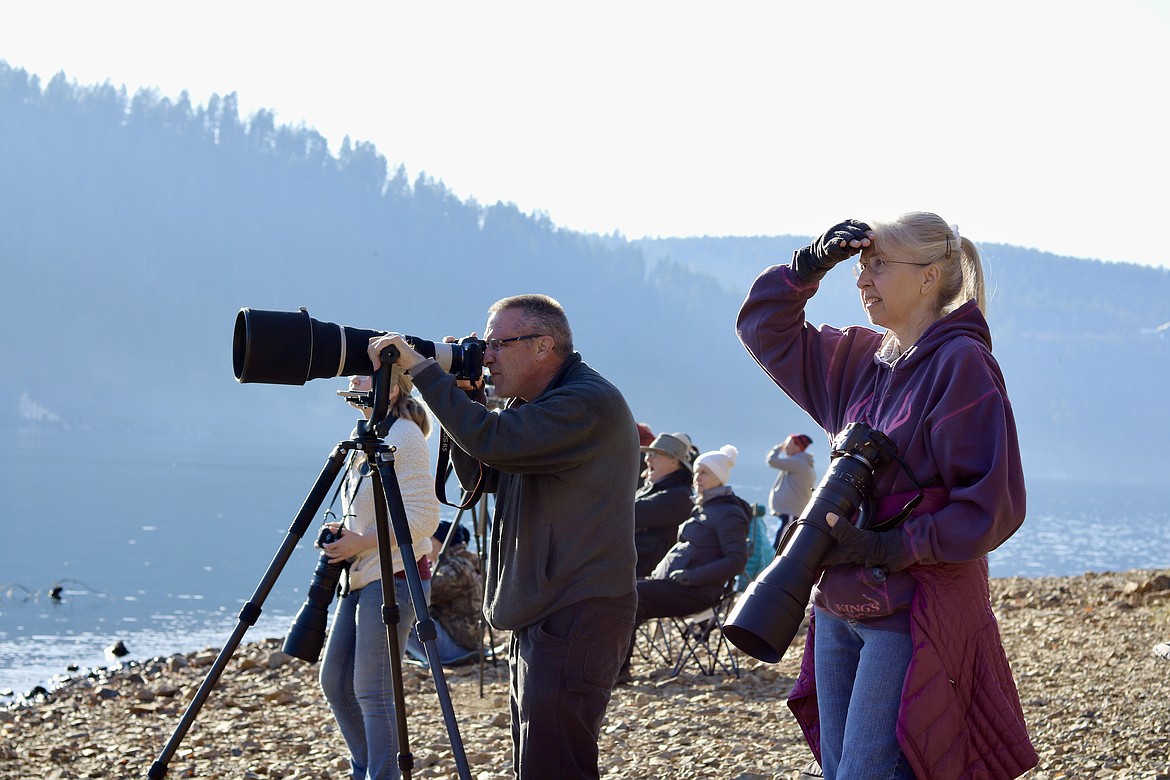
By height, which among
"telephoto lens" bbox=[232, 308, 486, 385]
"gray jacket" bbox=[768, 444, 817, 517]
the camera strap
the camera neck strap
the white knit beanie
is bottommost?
"gray jacket" bbox=[768, 444, 817, 517]

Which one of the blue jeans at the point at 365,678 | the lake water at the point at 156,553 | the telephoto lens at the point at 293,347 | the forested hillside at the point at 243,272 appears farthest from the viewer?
the forested hillside at the point at 243,272

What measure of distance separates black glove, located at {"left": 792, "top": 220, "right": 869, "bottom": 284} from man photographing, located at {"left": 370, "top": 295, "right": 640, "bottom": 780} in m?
0.65

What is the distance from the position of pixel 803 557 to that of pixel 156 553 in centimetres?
2202

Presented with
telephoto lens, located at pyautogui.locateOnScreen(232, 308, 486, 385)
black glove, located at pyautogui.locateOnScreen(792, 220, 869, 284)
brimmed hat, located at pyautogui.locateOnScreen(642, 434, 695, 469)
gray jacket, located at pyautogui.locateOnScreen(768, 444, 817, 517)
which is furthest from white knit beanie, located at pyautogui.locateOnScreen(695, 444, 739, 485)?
black glove, located at pyautogui.locateOnScreen(792, 220, 869, 284)

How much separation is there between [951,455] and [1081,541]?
A: 131 feet

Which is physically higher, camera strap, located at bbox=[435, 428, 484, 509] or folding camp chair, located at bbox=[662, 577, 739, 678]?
camera strap, located at bbox=[435, 428, 484, 509]

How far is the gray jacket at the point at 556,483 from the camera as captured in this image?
9.62ft

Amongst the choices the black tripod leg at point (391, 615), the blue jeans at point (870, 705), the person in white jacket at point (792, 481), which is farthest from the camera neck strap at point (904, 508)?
the person in white jacket at point (792, 481)

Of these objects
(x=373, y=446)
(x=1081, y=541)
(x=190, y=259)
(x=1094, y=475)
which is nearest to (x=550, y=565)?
(x=373, y=446)

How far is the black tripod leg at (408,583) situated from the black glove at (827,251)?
1273 millimetres

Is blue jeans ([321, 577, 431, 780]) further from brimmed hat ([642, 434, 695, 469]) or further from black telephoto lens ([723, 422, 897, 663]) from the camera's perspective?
brimmed hat ([642, 434, 695, 469])

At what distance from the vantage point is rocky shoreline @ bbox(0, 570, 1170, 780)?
16.4 ft

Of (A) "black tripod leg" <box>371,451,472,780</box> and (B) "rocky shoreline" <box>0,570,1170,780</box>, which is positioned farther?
(B) "rocky shoreline" <box>0,570,1170,780</box>

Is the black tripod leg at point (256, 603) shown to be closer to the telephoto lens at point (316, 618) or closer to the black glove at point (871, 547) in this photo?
the telephoto lens at point (316, 618)
